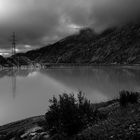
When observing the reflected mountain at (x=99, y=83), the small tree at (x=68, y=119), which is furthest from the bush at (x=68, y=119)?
the reflected mountain at (x=99, y=83)

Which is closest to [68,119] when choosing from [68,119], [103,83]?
[68,119]

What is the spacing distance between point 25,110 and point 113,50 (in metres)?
141

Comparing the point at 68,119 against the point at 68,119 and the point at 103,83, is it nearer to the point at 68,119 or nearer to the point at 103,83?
the point at 68,119

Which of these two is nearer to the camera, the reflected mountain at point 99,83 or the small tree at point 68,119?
the small tree at point 68,119

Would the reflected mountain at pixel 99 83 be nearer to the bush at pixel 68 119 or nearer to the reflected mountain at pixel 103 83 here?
the reflected mountain at pixel 103 83

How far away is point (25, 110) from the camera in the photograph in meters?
9.03

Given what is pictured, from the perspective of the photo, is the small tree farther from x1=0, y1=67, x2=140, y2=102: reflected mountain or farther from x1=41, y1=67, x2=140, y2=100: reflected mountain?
x1=41, y1=67, x2=140, y2=100: reflected mountain

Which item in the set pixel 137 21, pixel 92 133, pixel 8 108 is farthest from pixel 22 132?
pixel 137 21

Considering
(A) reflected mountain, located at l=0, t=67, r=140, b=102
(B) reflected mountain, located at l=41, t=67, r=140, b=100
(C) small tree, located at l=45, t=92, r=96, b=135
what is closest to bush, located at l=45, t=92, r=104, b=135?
(C) small tree, located at l=45, t=92, r=96, b=135

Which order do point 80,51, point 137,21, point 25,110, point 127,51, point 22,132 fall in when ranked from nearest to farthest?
point 22,132 → point 25,110 → point 127,51 → point 137,21 → point 80,51

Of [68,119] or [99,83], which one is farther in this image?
[99,83]

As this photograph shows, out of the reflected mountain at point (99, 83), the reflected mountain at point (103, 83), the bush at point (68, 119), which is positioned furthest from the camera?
the reflected mountain at point (103, 83)

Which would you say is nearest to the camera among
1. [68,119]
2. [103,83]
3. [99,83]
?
[68,119]

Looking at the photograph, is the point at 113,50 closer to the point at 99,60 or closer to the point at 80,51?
the point at 99,60
